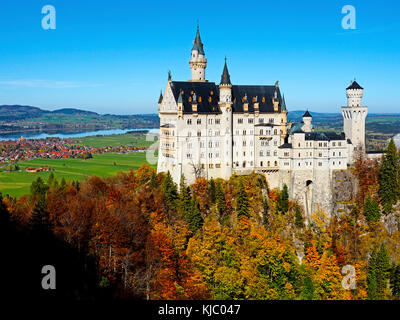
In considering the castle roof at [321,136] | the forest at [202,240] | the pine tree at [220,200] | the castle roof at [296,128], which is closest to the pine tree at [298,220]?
the forest at [202,240]

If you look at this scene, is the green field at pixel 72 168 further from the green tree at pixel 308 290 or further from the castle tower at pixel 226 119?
the green tree at pixel 308 290

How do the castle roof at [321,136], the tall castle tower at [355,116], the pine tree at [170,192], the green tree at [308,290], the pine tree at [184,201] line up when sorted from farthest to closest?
1. the tall castle tower at [355,116]
2. the castle roof at [321,136]
3. the pine tree at [170,192]
4. the pine tree at [184,201]
5. the green tree at [308,290]

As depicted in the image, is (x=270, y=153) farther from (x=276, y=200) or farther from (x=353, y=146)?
(x=353, y=146)

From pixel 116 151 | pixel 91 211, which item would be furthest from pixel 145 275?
pixel 116 151

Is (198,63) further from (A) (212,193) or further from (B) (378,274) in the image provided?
(B) (378,274)

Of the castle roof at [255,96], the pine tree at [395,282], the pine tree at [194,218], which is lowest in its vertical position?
the pine tree at [395,282]

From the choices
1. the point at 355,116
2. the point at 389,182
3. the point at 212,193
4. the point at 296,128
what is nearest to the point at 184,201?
the point at 212,193

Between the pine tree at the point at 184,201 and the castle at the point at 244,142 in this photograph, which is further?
the castle at the point at 244,142
